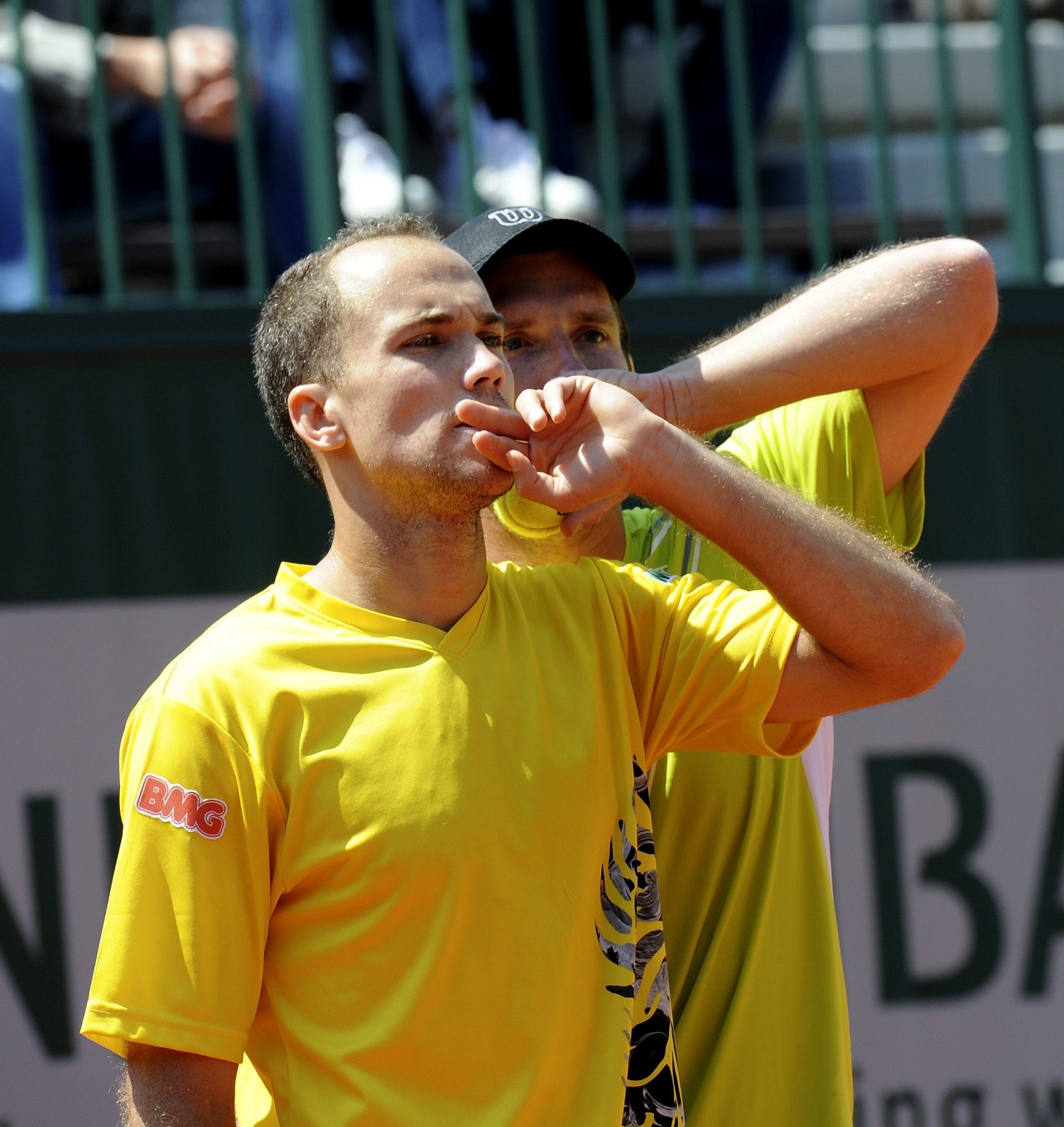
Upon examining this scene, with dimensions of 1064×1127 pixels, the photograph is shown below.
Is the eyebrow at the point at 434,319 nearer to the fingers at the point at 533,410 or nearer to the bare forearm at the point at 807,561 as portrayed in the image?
the fingers at the point at 533,410

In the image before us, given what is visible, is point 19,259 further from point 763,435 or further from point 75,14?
point 763,435

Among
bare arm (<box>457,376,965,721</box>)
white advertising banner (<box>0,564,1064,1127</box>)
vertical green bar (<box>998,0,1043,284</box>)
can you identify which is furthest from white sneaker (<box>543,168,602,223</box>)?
bare arm (<box>457,376,965,721</box>)

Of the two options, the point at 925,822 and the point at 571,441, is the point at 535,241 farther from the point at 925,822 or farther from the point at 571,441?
the point at 925,822

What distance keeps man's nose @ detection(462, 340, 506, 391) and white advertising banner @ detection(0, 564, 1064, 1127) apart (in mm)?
Result: 1933

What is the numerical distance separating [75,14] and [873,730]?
2.98m

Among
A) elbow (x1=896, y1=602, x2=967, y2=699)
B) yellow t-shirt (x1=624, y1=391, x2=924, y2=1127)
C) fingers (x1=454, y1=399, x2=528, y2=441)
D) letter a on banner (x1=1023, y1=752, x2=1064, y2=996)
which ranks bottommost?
letter a on banner (x1=1023, y1=752, x2=1064, y2=996)

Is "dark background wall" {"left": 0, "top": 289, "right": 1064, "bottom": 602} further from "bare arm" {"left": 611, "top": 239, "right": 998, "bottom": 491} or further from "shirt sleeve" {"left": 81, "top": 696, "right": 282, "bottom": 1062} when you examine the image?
"shirt sleeve" {"left": 81, "top": 696, "right": 282, "bottom": 1062}

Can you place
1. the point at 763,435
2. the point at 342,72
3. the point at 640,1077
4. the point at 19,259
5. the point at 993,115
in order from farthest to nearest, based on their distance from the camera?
the point at 993,115, the point at 342,72, the point at 19,259, the point at 763,435, the point at 640,1077

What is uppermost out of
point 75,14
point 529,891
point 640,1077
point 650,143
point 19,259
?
point 75,14

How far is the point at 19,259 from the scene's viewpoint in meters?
3.94

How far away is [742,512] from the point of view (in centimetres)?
176

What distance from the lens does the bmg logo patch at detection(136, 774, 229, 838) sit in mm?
1577

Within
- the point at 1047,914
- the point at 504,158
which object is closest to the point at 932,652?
the point at 1047,914

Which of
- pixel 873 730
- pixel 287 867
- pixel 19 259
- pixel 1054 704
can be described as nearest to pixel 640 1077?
pixel 287 867
